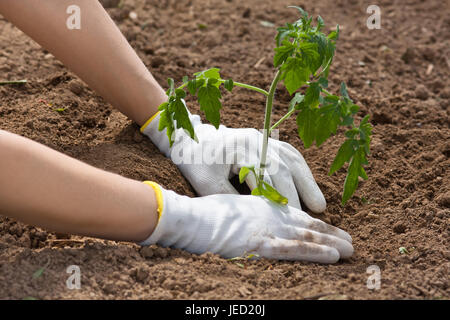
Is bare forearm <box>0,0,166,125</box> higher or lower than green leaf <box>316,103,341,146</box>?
higher

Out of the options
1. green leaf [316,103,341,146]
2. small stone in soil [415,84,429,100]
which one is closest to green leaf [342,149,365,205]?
green leaf [316,103,341,146]

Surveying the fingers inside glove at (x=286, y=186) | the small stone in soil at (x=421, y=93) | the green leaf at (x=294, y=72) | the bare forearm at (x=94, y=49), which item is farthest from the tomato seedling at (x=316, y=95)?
the small stone in soil at (x=421, y=93)

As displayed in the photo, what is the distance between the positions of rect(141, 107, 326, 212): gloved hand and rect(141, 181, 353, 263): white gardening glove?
19 cm

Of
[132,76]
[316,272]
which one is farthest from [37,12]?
[316,272]

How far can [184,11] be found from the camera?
377cm

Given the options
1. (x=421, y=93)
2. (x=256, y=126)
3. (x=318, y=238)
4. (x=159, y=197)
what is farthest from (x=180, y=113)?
(x=421, y=93)

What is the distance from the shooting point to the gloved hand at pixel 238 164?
2189mm

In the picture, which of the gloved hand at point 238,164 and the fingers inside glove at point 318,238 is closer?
the fingers inside glove at point 318,238

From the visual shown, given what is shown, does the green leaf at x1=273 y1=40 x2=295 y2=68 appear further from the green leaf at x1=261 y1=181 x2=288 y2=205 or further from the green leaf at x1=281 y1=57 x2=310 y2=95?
the green leaf at x1=261 y1=181 x2=288 y2=205

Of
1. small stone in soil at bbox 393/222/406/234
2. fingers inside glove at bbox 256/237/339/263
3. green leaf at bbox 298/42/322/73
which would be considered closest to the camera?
green leaf at bbox 298/42/322/73

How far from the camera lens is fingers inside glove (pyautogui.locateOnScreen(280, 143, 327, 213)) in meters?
2.20

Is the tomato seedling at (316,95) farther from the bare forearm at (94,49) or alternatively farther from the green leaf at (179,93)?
the bare forearm at (94,49)

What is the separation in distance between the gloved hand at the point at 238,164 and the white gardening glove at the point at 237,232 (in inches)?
7.3
